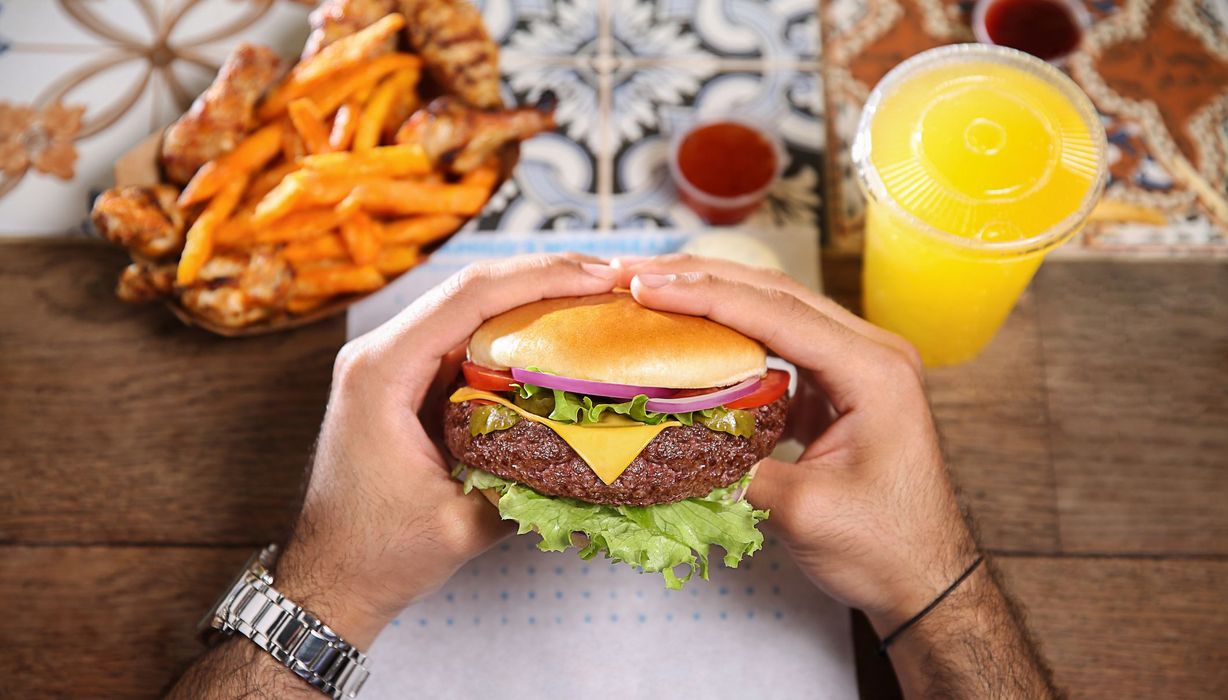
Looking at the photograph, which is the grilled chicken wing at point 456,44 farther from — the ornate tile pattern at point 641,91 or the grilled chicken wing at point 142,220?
the grilled chicken wing at point 142,220

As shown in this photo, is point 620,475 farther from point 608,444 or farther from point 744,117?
point 744,117

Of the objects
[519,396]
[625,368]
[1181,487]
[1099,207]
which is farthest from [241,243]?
[1181,487]

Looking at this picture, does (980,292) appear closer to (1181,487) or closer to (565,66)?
(1181,487)

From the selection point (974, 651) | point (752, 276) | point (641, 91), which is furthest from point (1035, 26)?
point (974, 651)

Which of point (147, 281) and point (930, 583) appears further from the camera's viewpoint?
point (147, 281)

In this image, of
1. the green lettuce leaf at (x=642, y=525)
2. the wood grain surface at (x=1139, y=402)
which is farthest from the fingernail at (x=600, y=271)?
the wood grain surface at (x=1139, y=402)

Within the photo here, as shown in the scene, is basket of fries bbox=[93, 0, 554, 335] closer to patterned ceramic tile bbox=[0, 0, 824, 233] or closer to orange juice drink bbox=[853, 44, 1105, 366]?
patterned ceramic tile bbox=[0, 0, 824, 233]
